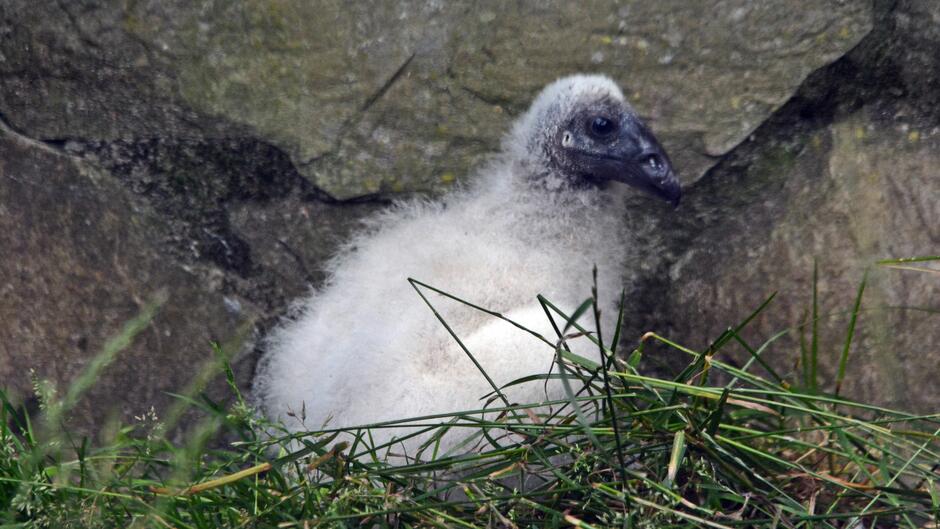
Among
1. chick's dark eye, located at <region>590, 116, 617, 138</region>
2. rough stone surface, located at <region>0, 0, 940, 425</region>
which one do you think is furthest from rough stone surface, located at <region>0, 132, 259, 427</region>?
chick's dark eye, located at <region>590, 116, 617, 138</region>

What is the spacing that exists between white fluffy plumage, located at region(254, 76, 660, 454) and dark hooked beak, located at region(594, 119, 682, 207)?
70mm

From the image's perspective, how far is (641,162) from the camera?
2.09 metres

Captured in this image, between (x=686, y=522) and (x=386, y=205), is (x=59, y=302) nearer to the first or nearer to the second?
(x=386, y=205)

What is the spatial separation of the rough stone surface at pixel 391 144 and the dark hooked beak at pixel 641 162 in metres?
0.21

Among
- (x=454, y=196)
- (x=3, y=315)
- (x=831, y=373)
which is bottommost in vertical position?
(x=3, y=315)

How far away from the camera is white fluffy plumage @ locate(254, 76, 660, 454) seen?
1.87 meters

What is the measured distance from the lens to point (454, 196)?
2270 mm

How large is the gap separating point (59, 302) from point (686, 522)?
1320 millimetres

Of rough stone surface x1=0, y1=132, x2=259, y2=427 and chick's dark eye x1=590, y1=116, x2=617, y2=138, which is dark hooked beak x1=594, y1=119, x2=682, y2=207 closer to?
chick's dark eye x1=590, y1=116, x2=617, y2=138

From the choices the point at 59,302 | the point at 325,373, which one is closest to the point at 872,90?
the point at 325,373

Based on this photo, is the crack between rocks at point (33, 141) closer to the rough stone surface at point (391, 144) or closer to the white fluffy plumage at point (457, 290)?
the rough stone surface at point (391, 144)

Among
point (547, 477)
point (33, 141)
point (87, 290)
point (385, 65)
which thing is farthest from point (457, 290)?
point (33, 141)

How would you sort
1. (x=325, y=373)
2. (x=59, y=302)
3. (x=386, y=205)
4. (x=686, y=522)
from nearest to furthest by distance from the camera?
1. (x=686, y=522)
2. (x=325, y=373)
3. (x=59, y=302)
4. (x=386, y=205)

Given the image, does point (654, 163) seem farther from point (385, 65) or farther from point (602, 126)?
point (385, 65)
